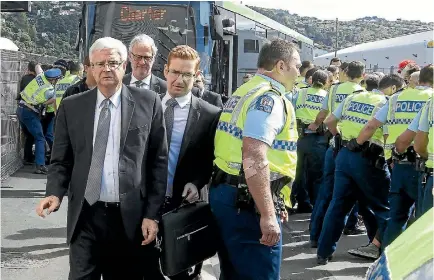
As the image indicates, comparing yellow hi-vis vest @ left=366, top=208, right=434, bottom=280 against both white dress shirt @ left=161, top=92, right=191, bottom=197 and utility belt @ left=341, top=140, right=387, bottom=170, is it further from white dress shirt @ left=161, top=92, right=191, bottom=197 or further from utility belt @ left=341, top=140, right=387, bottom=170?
utility belt @ left=341, top=140, right=387, bottom=170

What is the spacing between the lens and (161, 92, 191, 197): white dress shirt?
4.48 meters

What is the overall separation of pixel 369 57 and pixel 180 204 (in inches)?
1254

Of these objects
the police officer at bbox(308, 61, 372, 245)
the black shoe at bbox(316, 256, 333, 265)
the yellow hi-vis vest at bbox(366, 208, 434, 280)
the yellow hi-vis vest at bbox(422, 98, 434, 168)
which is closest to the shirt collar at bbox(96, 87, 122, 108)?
the yellow hi-vis vest at bbox(366, 208, 434, 280)

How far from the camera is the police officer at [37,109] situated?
39.8ft

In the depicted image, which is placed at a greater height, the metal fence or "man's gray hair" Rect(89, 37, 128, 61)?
"man's gray hair" Rect(89, 37, 128, 61)

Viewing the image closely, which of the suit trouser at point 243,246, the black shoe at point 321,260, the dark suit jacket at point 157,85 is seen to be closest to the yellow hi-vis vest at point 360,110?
the black shoe at point 321,260

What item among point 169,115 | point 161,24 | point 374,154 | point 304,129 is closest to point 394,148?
point 374,154

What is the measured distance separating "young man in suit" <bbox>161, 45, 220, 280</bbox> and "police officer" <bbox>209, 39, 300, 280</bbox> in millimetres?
312

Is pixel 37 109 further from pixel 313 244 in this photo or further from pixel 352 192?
pixel 352 192

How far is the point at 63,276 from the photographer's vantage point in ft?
19.7

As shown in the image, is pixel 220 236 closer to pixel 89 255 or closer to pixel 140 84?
pixel 89 255

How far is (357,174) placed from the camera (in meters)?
6.70

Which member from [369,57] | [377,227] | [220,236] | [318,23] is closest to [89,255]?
[220,236]

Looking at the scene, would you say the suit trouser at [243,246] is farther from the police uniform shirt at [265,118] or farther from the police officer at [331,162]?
the police officer at [331,162]
